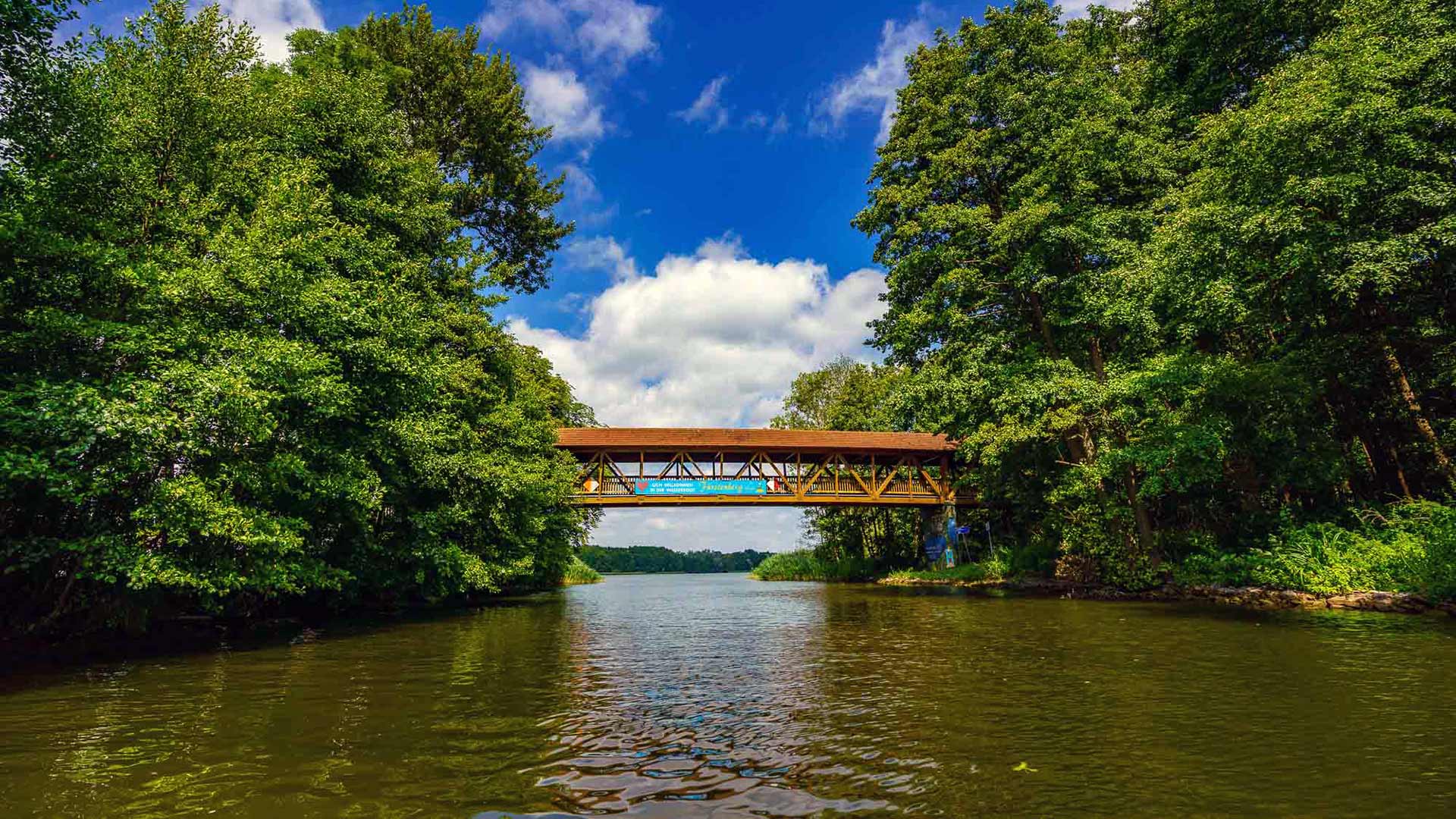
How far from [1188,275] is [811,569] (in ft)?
124

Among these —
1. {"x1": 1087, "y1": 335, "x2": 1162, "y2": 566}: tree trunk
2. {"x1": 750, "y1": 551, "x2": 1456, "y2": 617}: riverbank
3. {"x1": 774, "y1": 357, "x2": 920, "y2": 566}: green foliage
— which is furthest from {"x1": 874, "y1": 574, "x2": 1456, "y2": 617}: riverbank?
{"x1": 774, "y1": 357, "x2": 920, "y2": 566}: green foliage

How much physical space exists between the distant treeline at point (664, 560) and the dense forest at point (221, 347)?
135809 millimetres

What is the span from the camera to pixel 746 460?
33281mm

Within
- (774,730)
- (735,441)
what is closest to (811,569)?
(735,441)

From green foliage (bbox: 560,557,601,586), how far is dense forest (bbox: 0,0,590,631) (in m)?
29.0

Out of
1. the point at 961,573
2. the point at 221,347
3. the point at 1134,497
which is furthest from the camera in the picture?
the point at 961,573

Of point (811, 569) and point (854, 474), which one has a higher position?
point (854, 474)

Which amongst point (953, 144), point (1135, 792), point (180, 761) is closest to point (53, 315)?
point (180, 761)

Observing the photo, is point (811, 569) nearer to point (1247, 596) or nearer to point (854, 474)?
point (854, 474)

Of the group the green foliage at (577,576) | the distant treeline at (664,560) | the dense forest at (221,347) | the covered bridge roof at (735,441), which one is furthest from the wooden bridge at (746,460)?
the distant treeline at (664,560)

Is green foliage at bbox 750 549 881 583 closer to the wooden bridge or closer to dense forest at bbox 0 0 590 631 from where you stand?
the wooden bridge

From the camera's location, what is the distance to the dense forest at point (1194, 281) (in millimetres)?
13133

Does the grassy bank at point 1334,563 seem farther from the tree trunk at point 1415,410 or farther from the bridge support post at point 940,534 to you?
the bridge support post at point 940,534

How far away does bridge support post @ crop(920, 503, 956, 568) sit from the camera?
35.1 m
